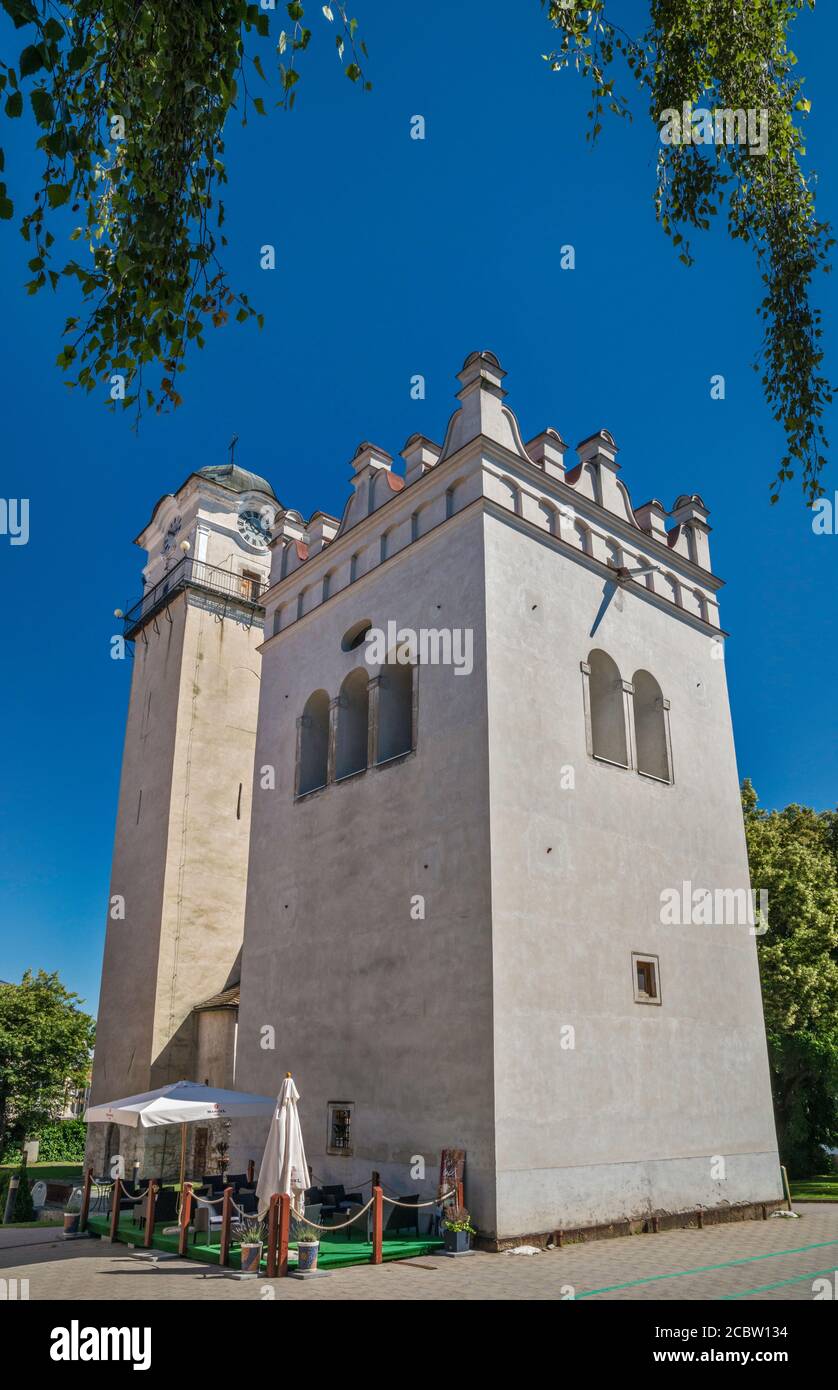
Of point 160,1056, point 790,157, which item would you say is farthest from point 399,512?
point 160,1056

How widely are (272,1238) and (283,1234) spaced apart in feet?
0.43

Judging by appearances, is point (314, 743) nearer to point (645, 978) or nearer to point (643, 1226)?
point (645, 978)

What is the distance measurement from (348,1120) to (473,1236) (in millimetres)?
3832

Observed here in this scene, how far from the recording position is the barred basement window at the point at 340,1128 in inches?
616

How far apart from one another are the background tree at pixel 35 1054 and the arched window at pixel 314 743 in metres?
26.7

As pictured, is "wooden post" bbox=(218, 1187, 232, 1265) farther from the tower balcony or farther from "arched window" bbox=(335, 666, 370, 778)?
the tower balcony

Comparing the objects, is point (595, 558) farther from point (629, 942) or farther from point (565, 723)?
point (629, 942)

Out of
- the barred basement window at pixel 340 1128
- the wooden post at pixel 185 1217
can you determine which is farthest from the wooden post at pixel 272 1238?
the barred basement window at pixel 340 1128

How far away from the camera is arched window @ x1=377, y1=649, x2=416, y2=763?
58.3 ft

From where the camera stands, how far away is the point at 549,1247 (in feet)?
41.7

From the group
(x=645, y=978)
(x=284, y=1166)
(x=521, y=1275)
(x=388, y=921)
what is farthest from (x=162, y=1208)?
(x=645, y=978)

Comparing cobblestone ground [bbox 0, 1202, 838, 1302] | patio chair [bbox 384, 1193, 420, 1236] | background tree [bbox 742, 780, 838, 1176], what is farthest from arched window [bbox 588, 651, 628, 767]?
background tree [bbox 742, 780, 838, 1176]

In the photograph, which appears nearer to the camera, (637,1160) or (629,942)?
(637,1160)
